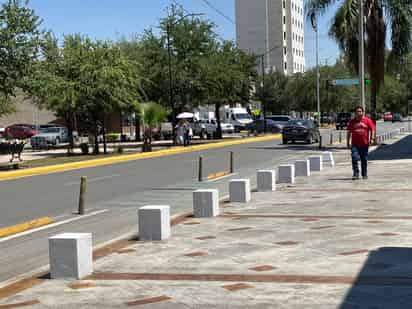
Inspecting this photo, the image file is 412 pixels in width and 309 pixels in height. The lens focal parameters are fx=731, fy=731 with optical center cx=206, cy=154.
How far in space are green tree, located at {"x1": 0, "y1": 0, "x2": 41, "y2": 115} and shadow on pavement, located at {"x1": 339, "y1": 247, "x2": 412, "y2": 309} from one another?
68.9 ft

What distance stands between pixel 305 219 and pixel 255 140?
40.0 meters

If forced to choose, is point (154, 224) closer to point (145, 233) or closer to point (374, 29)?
point (145, 233)

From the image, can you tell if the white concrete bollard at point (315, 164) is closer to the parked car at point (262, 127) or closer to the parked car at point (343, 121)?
the parked car at point (262, 127)

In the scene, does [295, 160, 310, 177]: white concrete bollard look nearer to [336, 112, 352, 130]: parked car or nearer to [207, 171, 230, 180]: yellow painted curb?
[207, 171, 230, 180]: yellow painted curb

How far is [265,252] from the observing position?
28.0ft

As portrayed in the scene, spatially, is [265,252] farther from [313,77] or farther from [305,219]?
[313,77]

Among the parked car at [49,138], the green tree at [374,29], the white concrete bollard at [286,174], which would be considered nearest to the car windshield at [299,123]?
the green tree at [374,29]

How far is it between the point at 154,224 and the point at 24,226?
120 inches

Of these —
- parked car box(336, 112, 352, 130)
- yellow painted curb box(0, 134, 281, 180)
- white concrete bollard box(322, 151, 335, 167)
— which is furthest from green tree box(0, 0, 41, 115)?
parked car box(336, 112, 352, 130)

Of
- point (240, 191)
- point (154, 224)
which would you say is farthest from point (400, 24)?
point (154, 224)

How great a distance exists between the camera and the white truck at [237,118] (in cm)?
7731

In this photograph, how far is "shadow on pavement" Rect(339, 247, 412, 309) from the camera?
6039mm

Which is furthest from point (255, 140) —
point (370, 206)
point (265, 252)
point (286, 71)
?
point (286, 71)

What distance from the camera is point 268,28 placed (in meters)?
128
